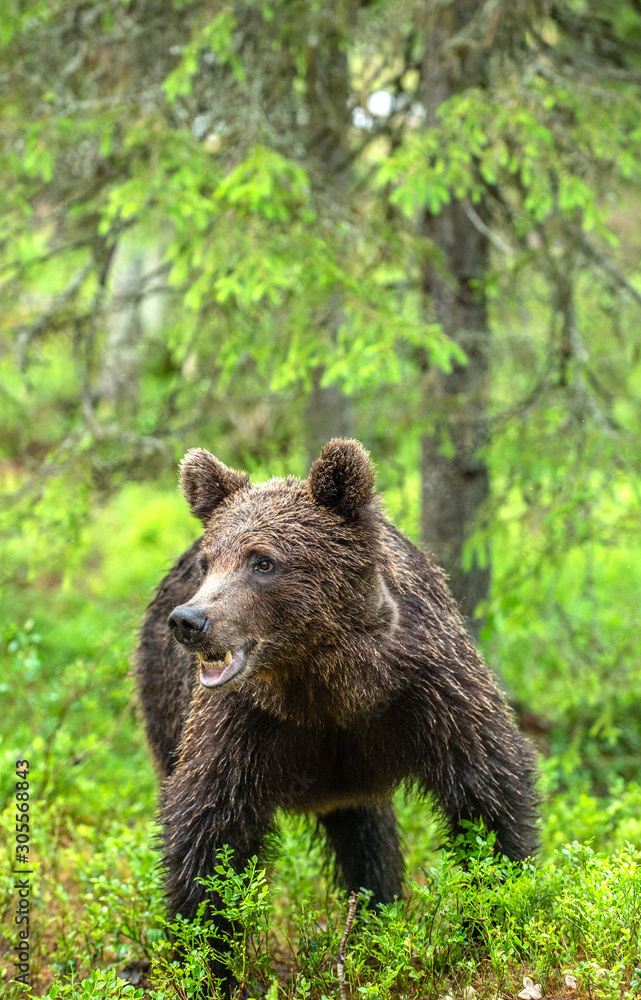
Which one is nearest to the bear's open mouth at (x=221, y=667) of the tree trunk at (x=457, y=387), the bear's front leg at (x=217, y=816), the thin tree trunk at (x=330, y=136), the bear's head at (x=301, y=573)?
the bear's head at (x=301, y=573)

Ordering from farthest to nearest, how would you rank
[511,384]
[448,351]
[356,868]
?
[511,384], [448,351], [356,868]

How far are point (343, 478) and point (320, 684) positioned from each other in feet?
2.71

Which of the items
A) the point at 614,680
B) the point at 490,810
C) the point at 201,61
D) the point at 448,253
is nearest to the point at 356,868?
the point at 490,810

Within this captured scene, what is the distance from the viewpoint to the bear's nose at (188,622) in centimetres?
328

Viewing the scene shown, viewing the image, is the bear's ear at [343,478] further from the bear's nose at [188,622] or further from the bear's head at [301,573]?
the bear's nose at [188,622]

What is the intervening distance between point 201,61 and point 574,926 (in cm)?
655

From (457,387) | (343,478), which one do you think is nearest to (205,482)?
(343,478)

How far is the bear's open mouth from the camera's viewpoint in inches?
135

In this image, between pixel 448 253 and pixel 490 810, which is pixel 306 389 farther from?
pixel 490 810

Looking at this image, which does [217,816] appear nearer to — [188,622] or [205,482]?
[188,622]

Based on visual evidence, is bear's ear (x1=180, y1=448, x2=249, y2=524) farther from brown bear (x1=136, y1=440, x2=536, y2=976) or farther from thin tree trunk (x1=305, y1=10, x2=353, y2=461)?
thin tree trunk (x1=305, y1=10, x2=353, y2=461)

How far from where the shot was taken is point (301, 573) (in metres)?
3.69

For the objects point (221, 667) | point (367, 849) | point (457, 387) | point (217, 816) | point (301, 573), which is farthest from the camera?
point (457, 387)

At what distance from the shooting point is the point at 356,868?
4742 millimetres
